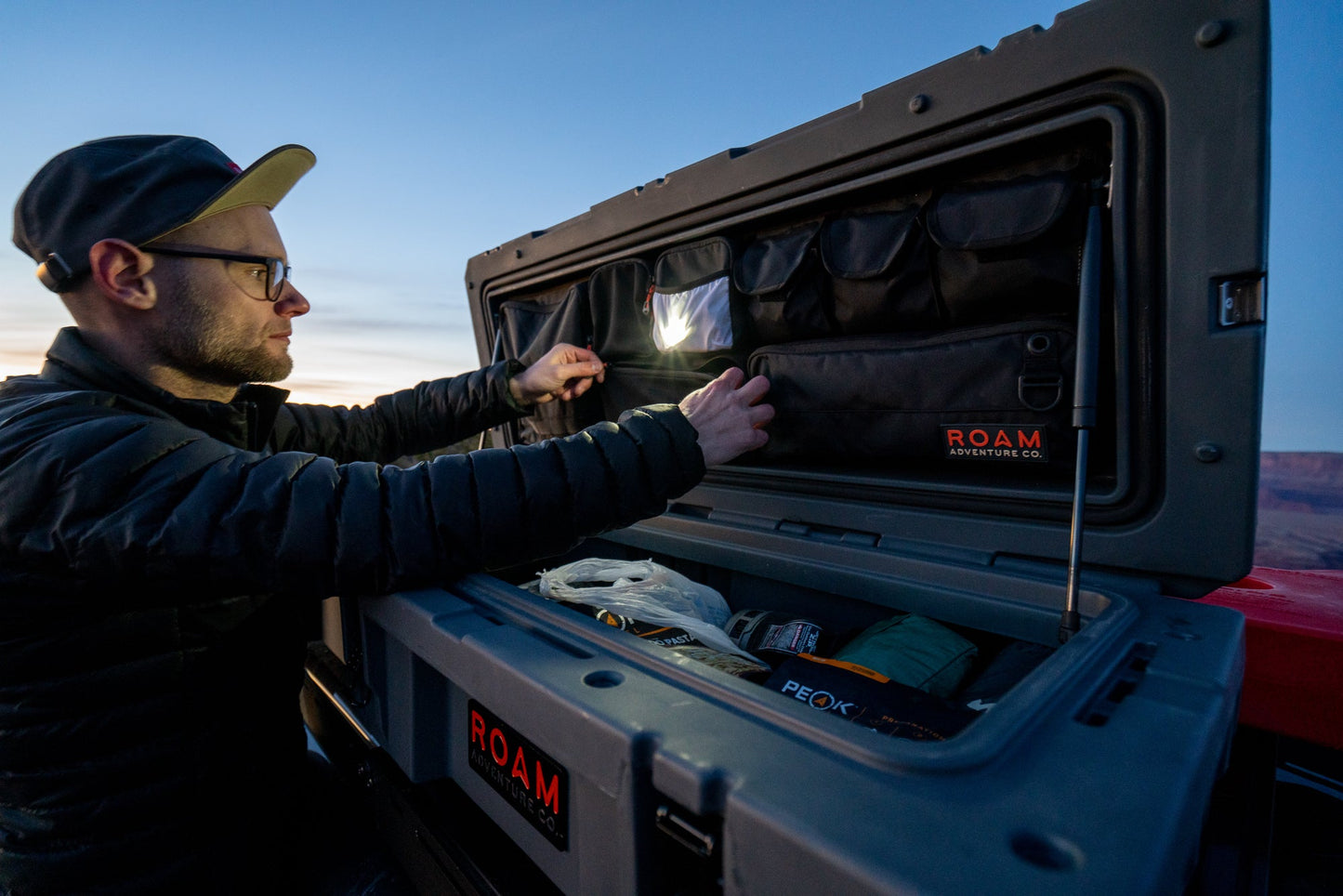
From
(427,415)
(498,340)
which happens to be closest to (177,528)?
(427,415)

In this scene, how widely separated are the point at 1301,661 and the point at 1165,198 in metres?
0.96

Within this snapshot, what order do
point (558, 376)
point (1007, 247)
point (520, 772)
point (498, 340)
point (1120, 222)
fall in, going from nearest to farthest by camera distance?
point (520, 772)
point (1120, 222)
point (1007, 247)
point (558, 376)
point (498, 340)

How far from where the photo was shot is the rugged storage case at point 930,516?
0.50m

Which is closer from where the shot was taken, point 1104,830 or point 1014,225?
point 1104,830

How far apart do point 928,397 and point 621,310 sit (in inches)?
39.0

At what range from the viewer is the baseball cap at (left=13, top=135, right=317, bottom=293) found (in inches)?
46.2

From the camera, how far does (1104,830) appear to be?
0.43 metres

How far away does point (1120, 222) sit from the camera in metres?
1.05

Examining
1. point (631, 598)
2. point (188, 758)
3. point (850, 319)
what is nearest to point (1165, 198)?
point (850, 319)

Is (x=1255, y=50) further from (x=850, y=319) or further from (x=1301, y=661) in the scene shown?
(x=1301, y=661)

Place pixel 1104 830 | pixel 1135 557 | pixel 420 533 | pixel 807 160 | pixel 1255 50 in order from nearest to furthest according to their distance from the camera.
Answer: pixel 1104 830
pixel 1255 50
pixel 420 533
pixel 1135 557
pixel 807 160

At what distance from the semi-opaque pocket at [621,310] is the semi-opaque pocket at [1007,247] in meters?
0.86

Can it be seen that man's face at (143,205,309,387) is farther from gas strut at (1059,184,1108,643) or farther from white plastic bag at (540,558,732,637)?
gas strut at (1059,184,1108,643)

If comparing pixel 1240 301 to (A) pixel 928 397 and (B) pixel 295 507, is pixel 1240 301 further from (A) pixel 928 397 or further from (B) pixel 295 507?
(B) pixel 295 507
